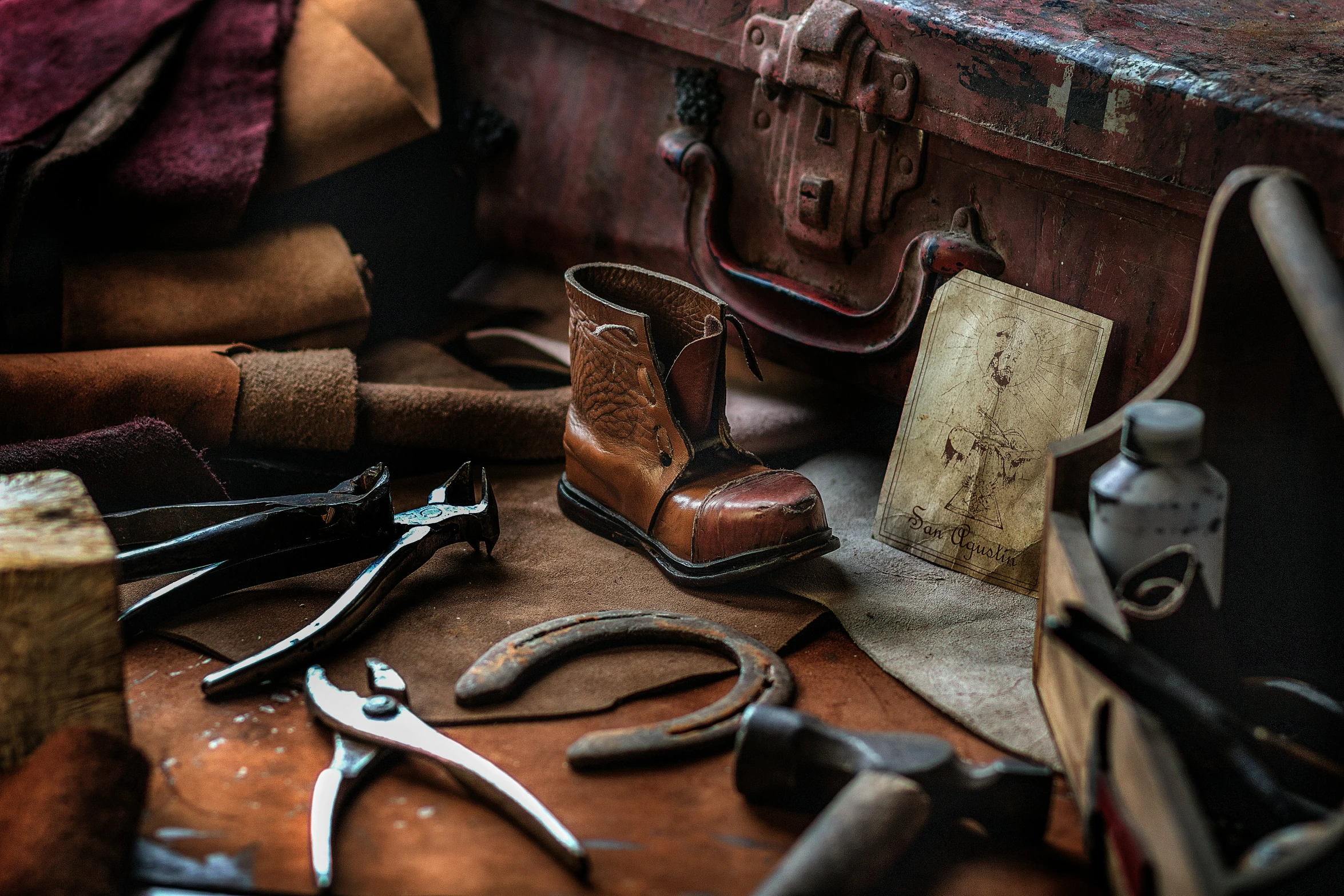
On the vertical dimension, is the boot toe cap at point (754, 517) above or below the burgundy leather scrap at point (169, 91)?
below

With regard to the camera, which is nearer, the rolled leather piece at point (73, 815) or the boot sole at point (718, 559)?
the rolled leather piece at point (73, 815)

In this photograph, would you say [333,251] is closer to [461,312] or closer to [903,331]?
[461,312]

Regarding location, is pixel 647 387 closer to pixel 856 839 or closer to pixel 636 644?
pixel 636 644

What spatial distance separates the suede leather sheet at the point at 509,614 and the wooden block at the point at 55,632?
30cm

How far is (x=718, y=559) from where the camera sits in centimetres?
159

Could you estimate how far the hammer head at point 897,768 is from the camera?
3.56ft

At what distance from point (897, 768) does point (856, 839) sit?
10 cm

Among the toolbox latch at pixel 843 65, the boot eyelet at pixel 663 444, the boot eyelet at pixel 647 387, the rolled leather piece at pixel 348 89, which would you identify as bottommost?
the boot eyelet at pixel 663 444

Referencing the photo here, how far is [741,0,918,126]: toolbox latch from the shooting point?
1752mm

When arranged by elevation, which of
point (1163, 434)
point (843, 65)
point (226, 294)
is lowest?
point (226, 294)

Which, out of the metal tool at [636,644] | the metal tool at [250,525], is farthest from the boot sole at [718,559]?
the metal tool at [250,525]

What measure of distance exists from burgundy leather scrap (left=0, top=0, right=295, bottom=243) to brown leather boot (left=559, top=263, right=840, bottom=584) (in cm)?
77

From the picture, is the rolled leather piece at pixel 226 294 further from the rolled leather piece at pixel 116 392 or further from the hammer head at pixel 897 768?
the hammer head at pixel 897 768

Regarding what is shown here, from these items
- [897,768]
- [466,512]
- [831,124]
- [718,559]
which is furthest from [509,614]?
[831,124]
